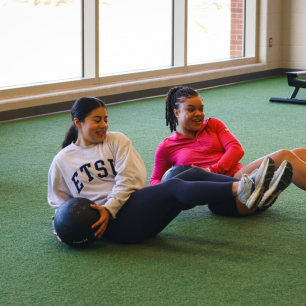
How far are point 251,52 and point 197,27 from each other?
5.31 ft

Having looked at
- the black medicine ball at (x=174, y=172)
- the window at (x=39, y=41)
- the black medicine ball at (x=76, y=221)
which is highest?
the window at (x=39, y=41)

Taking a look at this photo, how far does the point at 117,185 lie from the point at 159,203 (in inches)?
8.4

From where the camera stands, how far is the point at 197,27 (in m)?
8.49

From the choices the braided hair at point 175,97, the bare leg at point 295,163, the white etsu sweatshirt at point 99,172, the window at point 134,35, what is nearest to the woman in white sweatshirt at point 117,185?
the white etsu sweatshirt at point 99,172

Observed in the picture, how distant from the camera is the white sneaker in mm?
2062

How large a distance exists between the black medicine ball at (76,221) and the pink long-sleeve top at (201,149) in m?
0.68

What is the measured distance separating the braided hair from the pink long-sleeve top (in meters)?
0.19

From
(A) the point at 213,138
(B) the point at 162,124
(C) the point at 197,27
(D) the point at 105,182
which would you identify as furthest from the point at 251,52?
(D) the point at 105,182

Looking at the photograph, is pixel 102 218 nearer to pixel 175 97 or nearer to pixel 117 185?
pixel 117 185

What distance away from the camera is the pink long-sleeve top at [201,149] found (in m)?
2.81

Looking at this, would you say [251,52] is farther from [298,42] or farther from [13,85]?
[13,85]

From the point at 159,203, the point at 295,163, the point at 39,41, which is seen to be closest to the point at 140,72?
the point at 39,41

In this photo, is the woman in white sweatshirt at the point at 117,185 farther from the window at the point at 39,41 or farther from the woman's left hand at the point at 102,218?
the window at the point at 39,41

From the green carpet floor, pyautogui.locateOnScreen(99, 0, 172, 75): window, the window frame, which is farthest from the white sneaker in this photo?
pyautogui.locateOnScreen(99, 0, 172, 75): window
